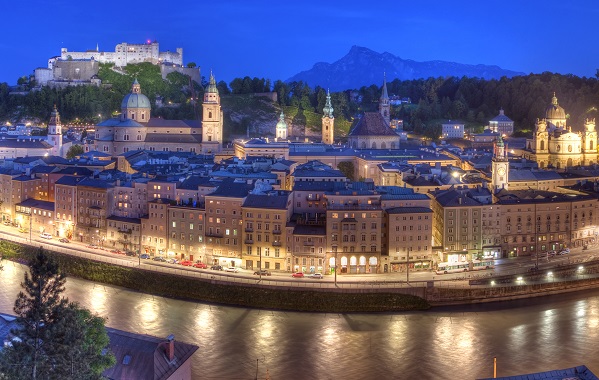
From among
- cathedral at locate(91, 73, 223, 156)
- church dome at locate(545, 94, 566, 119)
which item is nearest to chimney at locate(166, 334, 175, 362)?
cathedral at locate(91, 73, 223, 156)

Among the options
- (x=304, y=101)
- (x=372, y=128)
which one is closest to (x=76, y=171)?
(x=372, y=128)

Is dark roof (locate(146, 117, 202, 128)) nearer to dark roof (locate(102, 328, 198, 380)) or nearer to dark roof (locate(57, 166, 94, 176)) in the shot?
dark roof (locate(57, 166, 94, 176))

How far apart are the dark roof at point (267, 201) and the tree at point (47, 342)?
11082 millimetres

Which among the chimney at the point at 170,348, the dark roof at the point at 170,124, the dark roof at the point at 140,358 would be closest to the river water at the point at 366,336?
the chimney at the point at 170,348

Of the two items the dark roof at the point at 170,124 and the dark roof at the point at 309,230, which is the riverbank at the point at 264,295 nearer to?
the dark roof at the point at 309,230

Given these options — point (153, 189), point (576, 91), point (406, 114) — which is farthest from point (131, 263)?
point (576, 91)

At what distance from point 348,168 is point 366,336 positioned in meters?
14.6

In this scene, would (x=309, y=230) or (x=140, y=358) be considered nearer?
(x=140, y=358)

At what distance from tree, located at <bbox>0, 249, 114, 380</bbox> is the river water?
5.72m

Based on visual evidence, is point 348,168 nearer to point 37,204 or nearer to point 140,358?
point 37,204

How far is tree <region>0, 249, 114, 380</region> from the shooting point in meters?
7.10

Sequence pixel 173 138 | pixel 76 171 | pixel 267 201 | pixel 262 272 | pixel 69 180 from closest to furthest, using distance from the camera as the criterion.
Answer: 1. pixel 262 272
2. pixel 267 201
3. pixel 69 180
4. pixel 76 171
5. pixel 173 138

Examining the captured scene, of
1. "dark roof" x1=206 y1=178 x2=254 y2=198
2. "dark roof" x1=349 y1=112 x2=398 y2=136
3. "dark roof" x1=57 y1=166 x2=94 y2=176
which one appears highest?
"dark roof" x1=349 y1=112 x2=398 y2=136

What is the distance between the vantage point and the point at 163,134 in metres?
33.1
